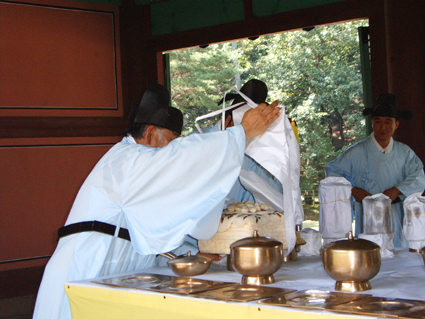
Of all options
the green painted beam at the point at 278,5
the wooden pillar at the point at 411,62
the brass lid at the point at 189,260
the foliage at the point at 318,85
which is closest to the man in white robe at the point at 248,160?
the brass lid at the point at 189,260

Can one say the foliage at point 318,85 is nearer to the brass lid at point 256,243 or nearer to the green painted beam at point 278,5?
the green painted beam at point 278,5

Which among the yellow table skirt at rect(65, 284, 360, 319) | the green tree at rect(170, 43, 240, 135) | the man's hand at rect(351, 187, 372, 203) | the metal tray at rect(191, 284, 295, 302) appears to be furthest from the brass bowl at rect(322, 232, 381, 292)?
the green tree at rect(170, 43, 240, 135)

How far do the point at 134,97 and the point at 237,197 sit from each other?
2739mm

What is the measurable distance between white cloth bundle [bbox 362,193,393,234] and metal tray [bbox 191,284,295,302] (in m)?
0.92

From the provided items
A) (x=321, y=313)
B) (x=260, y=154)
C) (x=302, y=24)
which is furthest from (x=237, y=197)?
(x=302, y=24)

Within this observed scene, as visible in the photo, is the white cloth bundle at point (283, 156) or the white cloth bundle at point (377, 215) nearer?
the white cloth bundle at point (283, 156)

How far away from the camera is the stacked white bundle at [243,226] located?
1.75 metres

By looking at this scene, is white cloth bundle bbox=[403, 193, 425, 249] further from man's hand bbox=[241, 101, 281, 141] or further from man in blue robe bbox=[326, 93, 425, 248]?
man in blue robe bbox=[326, 93, 425, 248]

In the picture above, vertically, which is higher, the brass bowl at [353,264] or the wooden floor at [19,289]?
the brass bowl at [353,264]

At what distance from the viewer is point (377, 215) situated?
218cm

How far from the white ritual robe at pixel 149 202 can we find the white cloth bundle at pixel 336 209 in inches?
28.4

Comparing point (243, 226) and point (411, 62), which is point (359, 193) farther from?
point (243, 226)

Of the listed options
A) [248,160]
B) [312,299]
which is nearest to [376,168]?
[248,160]

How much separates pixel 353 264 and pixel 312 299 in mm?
163
